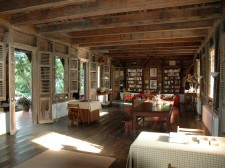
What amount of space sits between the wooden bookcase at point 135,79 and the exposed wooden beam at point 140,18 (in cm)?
967

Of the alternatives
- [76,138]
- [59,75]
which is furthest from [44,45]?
[76,138]

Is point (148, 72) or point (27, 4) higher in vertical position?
point (27, 4)

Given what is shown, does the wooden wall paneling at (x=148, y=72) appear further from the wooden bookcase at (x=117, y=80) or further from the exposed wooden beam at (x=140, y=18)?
the exposed wooden beam at (x=140, y=18)

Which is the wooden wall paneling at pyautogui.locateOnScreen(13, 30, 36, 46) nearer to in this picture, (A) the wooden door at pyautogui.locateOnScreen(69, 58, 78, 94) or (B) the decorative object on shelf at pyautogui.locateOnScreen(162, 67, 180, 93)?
(A) the wooden door at pyautogui.locateOnScreen(69, 58, 78, 94)

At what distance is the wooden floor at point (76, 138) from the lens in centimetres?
418

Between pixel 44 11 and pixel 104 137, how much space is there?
11.8 feet

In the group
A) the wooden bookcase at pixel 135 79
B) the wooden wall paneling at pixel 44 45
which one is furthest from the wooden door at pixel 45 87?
the wooden bookcase at pixel 135 79

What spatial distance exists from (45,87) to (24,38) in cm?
181

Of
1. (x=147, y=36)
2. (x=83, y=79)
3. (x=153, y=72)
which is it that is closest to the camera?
(x=147, y=36)

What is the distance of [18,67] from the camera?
11.8 meters

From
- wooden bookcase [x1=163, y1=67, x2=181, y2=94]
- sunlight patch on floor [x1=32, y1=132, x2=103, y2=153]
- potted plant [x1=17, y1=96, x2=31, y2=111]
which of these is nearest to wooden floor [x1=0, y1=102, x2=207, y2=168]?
sunlight patch on floor [x1=32, y1=132, x2=103, y2=153]

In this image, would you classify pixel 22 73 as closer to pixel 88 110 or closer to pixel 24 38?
pixel 24 38

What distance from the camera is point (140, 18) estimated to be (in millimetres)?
5535

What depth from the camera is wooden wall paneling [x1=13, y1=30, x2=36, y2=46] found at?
636 centimetres
